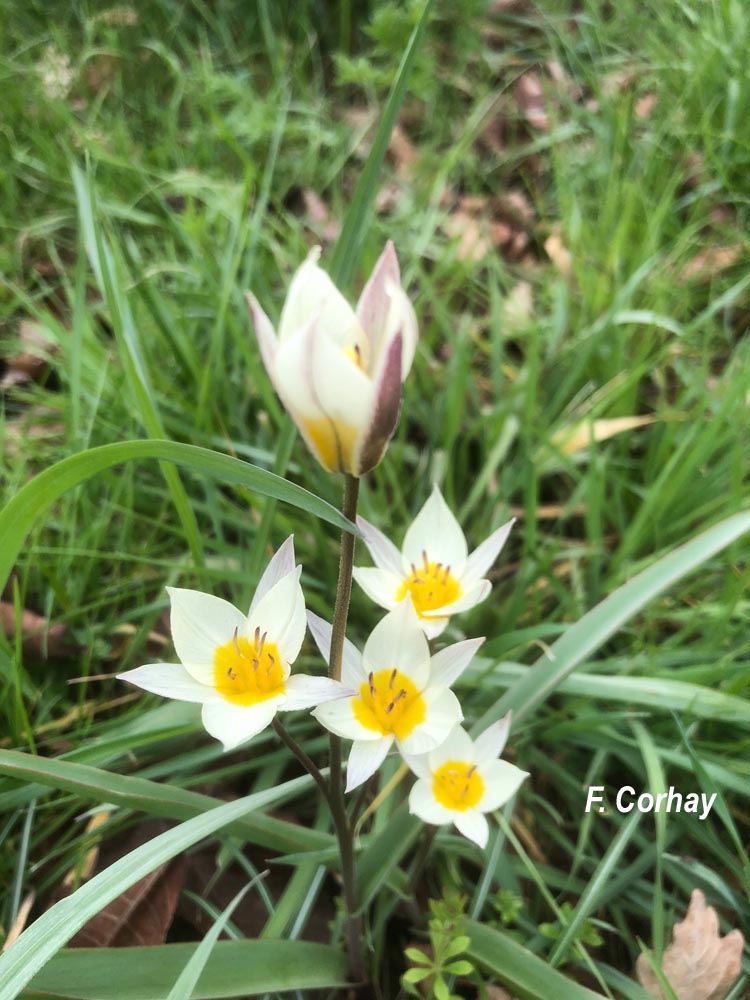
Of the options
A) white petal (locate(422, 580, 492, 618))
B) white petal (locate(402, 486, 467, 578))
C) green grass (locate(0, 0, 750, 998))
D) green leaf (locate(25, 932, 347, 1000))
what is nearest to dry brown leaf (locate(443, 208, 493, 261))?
green grass (locate(0, 0, 750, 998))

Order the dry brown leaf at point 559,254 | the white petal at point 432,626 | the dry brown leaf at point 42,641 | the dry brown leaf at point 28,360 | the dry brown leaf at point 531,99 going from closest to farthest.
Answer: the white petal at point 432,626 → the dry brown leaf at point 42,641 → the dry brown leaf at point 28,360 → the dry brown leaf at point 559,254 → the dry brown leaf at point 531,99

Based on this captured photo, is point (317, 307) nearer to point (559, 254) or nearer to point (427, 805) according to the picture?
point (427, 805)

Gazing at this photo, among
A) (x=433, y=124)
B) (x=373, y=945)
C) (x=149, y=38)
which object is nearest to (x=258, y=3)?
(x=149, y=38)

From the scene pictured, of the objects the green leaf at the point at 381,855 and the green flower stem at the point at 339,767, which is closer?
the green flower stem at the point at 339,767

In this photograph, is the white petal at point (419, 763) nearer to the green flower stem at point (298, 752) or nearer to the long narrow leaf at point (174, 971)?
the green flower stem at point (298, 752)

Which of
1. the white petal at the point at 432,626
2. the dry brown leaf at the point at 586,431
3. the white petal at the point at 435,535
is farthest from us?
the dry brown leaf at the point at 586,431

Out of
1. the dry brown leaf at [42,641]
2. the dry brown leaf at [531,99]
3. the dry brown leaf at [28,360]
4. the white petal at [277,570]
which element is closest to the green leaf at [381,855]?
the white petal at [277,570]
